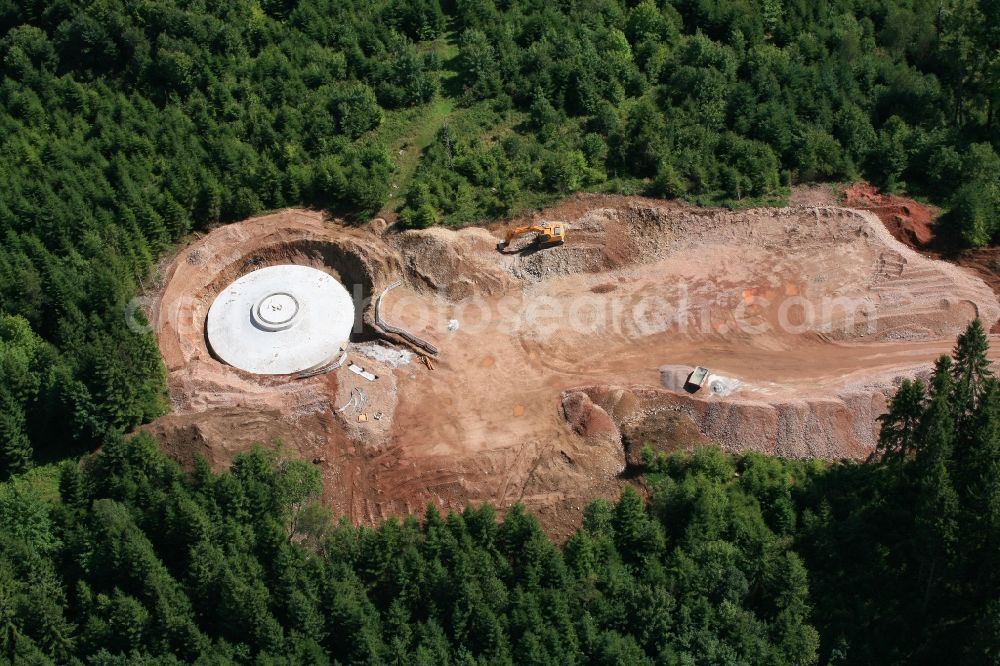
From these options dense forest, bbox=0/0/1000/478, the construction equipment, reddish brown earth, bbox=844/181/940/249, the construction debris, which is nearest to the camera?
the construction equipment

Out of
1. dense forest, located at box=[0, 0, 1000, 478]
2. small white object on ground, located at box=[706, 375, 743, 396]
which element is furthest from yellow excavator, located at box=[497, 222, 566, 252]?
small white object on ground, located at box=[706, 375, 743, 396]

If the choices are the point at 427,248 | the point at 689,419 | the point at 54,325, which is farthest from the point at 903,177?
the point at 54,325

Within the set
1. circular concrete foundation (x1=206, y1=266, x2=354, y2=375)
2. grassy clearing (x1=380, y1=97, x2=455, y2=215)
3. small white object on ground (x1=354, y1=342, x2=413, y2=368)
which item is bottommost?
small white object on ground (x1=354, y1=342, x2=413, y2=368)

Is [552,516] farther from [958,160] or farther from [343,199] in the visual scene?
[958,160]

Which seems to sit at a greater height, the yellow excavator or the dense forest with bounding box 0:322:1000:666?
the yellow excavator

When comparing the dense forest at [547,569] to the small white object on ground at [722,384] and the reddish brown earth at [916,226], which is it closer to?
the small white object on ground at [722,384]

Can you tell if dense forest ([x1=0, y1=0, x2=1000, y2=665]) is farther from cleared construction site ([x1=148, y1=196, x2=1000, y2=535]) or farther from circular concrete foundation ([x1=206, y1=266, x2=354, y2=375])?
circular concrete foundation ([x1=206, y1=266, x2=354, y2=375])
